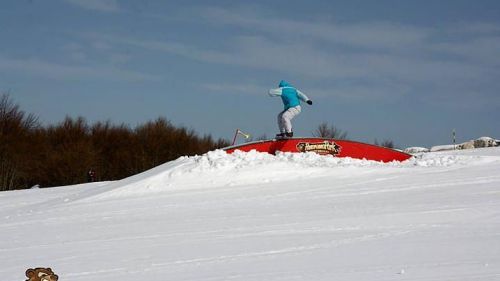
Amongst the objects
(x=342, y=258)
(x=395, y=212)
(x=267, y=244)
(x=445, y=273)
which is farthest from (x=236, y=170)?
(x=445, y=273)

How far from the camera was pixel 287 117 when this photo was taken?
14.0m

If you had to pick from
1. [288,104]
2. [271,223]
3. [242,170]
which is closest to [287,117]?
[288,104]

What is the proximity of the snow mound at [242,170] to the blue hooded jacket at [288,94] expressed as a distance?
151 centimetres

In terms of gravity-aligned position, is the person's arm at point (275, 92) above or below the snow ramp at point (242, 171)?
above

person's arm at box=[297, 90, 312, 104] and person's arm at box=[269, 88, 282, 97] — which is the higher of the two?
person's arm at box=[269, 88, 282, 97]

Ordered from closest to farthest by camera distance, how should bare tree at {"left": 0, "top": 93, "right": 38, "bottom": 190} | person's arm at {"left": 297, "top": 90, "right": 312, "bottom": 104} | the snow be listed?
the snow → person's arm at {"left": 297, "top": 90, "right": 312, "bottom": 104} → bare tree at {"left": 0, "top": 93, "right": 38, "bottom": 190}

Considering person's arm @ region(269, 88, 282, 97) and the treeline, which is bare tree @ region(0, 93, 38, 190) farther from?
person's arm @ region(269, 88, 282, 97)

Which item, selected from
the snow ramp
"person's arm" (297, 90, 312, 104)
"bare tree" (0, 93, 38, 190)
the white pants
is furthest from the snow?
"bare tree" (0, 93, 38, 190)

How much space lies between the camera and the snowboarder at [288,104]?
551 inches

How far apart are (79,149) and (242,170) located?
29.7m

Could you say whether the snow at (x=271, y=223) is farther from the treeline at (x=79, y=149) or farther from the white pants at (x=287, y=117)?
the treeline at (x=79, y=149)

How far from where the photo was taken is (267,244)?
630cm

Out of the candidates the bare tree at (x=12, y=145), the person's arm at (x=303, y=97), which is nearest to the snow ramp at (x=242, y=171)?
the person's arm at (x=303, y=97)

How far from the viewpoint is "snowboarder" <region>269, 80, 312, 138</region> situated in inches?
551
